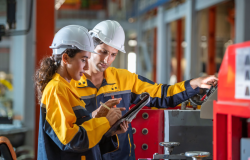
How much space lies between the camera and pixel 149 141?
2.28 metres

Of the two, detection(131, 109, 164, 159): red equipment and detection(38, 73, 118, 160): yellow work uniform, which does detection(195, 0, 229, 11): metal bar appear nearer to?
detection(131, 109, 164, 159): red equipment

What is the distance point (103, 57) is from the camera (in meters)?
2.20

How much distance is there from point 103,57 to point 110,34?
0.74ft

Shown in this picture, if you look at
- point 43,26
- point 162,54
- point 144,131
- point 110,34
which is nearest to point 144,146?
point 144,131

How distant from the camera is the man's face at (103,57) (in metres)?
2.19

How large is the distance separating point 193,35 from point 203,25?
6.64 meters

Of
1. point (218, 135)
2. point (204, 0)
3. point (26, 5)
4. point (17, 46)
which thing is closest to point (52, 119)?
point (218, 135)

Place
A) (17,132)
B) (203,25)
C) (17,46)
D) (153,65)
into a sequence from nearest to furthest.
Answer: (17,132) → (17,46) → (153,65) → (203,25)

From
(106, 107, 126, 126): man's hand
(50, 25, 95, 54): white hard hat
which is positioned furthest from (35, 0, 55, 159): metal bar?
(106, 107, 126, 126): man's hand

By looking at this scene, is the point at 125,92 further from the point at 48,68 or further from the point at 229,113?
the point at 229,113

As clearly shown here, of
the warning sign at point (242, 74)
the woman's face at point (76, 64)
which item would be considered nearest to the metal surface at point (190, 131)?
the woman's face at point (76, 64)

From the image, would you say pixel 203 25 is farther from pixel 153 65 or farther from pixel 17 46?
pixel 17 46

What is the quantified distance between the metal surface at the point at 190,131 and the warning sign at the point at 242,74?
1004 mm

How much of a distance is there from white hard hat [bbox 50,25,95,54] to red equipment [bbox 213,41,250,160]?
832 millimetres
